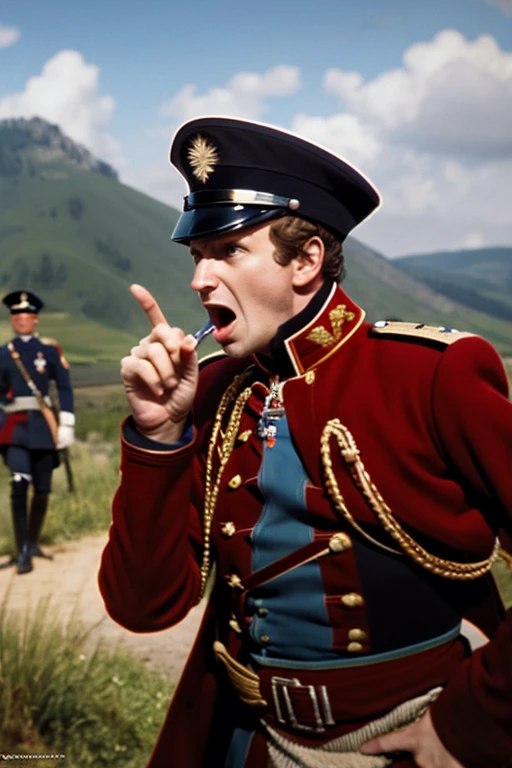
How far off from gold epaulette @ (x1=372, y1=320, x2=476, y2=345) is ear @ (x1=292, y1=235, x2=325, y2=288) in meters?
0.21

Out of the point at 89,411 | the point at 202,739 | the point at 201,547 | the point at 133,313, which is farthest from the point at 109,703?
the point at 133,313

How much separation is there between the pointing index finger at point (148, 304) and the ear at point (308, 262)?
0.34 meters

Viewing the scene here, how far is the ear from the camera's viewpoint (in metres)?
1.99

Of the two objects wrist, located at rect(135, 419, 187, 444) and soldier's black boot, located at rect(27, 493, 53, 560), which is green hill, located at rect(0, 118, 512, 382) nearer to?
soldier's black boot, located at rect(27, 493, 53, 560)

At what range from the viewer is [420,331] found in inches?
78.1

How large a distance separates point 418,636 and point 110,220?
234 feet

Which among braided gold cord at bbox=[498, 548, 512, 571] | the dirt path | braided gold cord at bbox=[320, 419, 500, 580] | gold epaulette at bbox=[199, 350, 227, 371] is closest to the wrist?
braided gold cord at bbox=[320, 419, 500, 580]

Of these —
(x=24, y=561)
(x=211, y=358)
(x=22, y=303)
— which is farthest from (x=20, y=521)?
(x=211, y=358)

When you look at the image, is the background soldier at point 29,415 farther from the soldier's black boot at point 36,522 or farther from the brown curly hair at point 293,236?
the brown curly hair at point 293,236

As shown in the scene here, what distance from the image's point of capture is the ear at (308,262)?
199 cm

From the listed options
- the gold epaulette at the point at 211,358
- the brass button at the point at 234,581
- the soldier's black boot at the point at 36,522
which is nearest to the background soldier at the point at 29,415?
the soldier's black boot at the point at 36,522

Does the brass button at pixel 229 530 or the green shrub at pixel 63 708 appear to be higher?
the brass button at pixel 229 530

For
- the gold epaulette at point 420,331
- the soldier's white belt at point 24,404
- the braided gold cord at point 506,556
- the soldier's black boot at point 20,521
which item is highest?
the gold epaulette at point 420,331

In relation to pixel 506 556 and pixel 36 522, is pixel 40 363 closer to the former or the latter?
pixel 36 522
